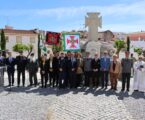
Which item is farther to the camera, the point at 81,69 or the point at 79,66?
the point at 81,69

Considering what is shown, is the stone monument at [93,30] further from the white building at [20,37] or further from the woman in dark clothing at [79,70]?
the white building at [20,37]

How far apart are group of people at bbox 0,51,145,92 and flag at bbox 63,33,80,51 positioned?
139 cm

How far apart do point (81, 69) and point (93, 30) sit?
403 centimetres

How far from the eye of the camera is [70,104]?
12.4m

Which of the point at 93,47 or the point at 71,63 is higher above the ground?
the point at 93,47

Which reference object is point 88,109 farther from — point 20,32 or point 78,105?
point 20,32

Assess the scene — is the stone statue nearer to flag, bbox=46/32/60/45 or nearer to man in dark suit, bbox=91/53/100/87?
flag, bbox=46/32/60/45

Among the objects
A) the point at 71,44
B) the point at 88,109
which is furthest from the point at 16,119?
the point at 71,44

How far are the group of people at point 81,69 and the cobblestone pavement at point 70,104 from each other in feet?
2.33

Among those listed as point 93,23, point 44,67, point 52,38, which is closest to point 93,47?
point 93,23

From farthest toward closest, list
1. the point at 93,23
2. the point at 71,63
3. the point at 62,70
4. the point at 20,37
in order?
the point at 20,37 → the point at 93,23 → the point at 62,70 → the point at 71,63

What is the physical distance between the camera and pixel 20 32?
251 ft

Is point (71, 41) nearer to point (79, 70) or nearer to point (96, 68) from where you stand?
point (79, 70)

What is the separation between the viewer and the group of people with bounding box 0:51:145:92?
15951 millimetres
